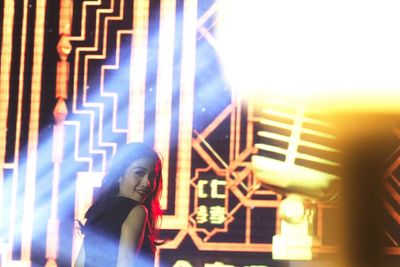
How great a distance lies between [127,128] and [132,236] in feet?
8.27

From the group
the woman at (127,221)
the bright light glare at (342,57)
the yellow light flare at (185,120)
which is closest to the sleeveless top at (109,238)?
the woman at (127,221)

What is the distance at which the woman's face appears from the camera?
74.2 inches

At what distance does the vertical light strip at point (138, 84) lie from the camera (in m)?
4.22

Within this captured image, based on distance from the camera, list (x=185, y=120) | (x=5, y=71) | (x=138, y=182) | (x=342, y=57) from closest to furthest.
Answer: (x=342, y=57) → (x=138, y=182) → (x=185, y=120) → (x=5, y=71)

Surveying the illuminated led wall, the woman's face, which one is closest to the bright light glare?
the woman's face

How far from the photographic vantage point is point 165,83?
4219mm

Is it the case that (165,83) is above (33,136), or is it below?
above

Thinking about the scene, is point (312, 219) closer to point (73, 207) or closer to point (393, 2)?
point (73, 207)

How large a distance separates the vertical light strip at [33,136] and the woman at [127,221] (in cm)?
237

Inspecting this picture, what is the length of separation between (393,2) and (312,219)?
3198mm

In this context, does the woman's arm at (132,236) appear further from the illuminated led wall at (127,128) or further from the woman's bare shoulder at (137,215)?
the illuminated led wall at (127,128)

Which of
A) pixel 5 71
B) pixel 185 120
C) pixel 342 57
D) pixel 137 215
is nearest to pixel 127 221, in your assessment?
pixel 137 215

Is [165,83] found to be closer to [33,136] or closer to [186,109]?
[186,109]

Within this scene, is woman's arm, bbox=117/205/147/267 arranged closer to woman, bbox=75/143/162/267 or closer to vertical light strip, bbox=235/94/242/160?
woman, bbox=75/143/162/267
